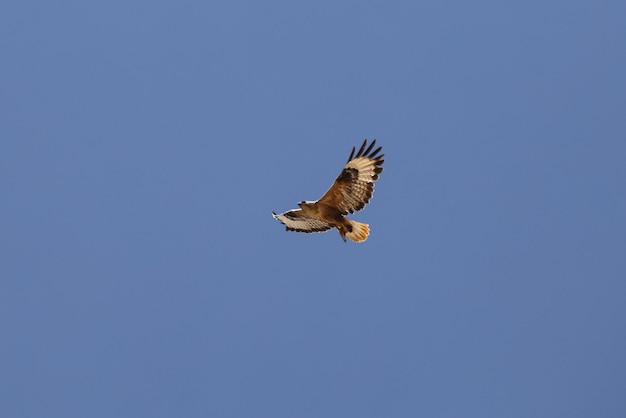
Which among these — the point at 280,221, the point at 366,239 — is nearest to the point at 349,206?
the point at 366,239

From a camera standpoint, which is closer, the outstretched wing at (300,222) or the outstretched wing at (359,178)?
the outstretched wing at (359,178)

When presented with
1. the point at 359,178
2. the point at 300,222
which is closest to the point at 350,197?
the point at 359,178

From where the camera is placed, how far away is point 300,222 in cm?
2106

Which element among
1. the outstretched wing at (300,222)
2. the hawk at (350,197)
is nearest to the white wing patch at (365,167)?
the hawk at (350,197)

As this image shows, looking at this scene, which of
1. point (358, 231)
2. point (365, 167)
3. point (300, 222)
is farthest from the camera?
point (300, 222)

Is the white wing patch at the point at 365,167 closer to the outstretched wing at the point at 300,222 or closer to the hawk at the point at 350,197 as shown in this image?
the hawk at the point at 350,197

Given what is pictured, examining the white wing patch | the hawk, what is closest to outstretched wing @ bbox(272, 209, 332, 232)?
the hawk

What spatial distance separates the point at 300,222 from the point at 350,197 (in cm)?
174

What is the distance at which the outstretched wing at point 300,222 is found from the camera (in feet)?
68.1

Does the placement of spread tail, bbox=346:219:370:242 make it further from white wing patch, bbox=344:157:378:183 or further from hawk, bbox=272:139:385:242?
white wing patch, bbox=344:157:378:183

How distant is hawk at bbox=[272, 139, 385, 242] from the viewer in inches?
766

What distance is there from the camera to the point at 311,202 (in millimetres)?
19766

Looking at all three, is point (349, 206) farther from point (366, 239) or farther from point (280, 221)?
point (280, 221)

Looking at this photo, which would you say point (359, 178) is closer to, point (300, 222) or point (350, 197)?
point (350, 197)
